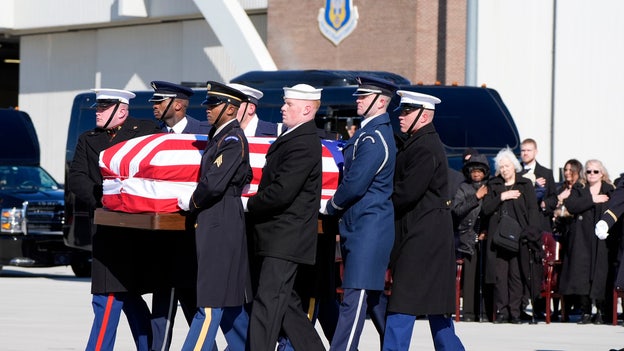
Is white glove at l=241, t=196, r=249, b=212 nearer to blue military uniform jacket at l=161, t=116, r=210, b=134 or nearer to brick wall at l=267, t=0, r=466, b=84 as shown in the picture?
blue military uniform jacket at l=161, t=116, r=210, b=134

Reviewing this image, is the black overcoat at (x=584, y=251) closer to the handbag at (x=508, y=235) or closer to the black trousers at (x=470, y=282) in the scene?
the handbag at (x=508, y=235)

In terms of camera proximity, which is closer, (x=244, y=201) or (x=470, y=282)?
(x=244, y=201)

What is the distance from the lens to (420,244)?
1007cm

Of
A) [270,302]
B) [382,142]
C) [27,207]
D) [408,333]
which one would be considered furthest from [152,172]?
[27,207]

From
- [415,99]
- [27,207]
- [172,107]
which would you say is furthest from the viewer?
[27,207]

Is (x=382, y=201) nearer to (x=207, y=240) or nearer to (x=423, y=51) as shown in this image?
(x=207, y=240)

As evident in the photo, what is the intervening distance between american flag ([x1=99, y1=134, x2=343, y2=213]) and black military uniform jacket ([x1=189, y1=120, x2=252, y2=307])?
25cm

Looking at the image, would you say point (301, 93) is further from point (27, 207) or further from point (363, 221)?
point (27, 207)

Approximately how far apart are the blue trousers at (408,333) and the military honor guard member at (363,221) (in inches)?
8.3

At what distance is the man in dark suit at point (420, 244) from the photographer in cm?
999

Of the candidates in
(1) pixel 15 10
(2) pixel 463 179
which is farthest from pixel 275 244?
(1) pixel 15 10

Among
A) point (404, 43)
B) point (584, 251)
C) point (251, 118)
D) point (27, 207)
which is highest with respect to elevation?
point (404, 43)

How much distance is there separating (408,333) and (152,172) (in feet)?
6.80

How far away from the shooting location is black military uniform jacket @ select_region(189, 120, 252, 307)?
30.9ft
